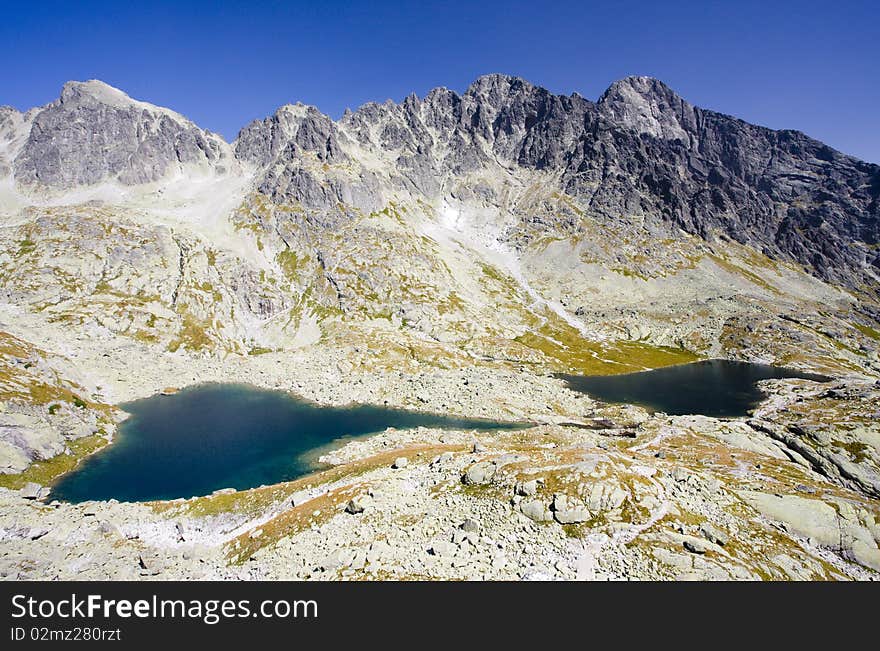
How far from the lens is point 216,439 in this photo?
71938 mm

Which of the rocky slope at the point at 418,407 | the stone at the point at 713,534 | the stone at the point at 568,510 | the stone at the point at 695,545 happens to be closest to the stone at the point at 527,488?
the rocky slope at the point at 418,407

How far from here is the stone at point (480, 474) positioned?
1547 inches

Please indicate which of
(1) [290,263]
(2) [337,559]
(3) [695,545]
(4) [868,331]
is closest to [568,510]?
(3) [695,545]

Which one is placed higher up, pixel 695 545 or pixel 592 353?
pixel 592 353

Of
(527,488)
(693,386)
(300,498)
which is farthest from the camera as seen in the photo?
(693,386)

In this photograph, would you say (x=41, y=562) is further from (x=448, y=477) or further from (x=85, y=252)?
(x=85, y=252)

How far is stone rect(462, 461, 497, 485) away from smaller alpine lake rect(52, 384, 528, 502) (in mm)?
29350

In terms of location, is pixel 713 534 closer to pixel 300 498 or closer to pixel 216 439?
pixel 300 498

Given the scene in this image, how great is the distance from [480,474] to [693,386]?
100m

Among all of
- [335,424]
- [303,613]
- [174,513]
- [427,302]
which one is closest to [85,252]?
[427,302]

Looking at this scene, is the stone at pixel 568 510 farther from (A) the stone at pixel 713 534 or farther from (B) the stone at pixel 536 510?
(A) the stone at pixel 713 534

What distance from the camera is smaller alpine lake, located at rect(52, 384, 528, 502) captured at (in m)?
55.0

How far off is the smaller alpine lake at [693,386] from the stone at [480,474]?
66027 millimetres

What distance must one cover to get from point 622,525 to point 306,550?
23.5m
